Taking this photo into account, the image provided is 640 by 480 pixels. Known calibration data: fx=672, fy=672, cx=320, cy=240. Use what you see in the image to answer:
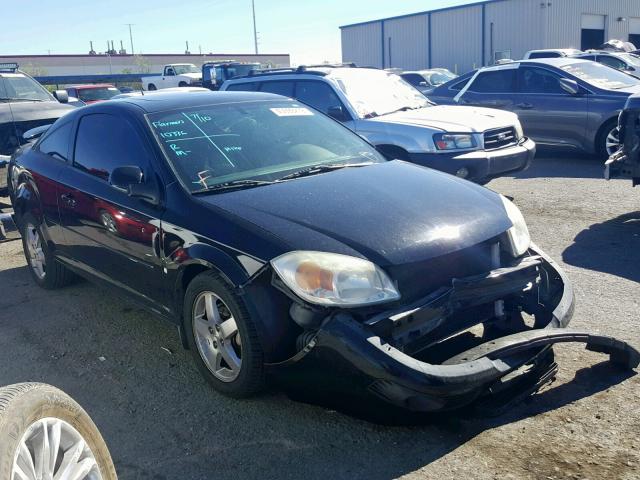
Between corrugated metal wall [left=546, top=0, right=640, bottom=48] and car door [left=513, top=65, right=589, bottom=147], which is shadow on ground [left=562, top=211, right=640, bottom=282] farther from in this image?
corrugated metal wall [left=546, top=0, right=640, bottom=48]

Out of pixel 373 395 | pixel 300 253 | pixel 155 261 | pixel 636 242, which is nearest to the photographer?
pixel 373 395

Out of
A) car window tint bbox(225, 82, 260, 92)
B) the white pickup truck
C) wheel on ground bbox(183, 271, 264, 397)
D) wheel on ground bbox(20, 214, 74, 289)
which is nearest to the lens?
wheel on ground bbox(183, 271, 264, 397)

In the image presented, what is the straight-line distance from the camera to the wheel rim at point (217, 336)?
3.71 m

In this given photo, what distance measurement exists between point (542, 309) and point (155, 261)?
2314mm

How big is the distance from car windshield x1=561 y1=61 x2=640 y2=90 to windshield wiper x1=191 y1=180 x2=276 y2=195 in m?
8.41

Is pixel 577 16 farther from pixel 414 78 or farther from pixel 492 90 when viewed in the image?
pixel 492 90

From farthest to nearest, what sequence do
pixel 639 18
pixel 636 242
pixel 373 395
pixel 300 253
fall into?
pixel 639 18 → pixel 636 242 → pixel 300 253 → pixel 373 395

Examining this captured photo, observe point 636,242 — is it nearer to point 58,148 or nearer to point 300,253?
point 300,253

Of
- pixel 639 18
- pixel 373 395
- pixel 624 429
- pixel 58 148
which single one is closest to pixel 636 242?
pixel 624 429

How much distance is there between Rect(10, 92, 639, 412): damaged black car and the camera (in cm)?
321

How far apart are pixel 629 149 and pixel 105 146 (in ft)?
17.3

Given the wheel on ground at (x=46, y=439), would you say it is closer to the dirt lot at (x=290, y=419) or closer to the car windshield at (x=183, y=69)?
the dirt lot at (x=290, y=419)

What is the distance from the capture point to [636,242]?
6414 millimetres

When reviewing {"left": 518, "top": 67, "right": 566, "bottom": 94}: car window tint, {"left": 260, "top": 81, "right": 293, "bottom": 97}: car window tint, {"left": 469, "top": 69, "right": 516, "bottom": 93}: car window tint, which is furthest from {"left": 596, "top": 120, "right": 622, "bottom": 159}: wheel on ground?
{"left": 260, "top": 81, "right": 293, "bottom": 97}: car window tint
